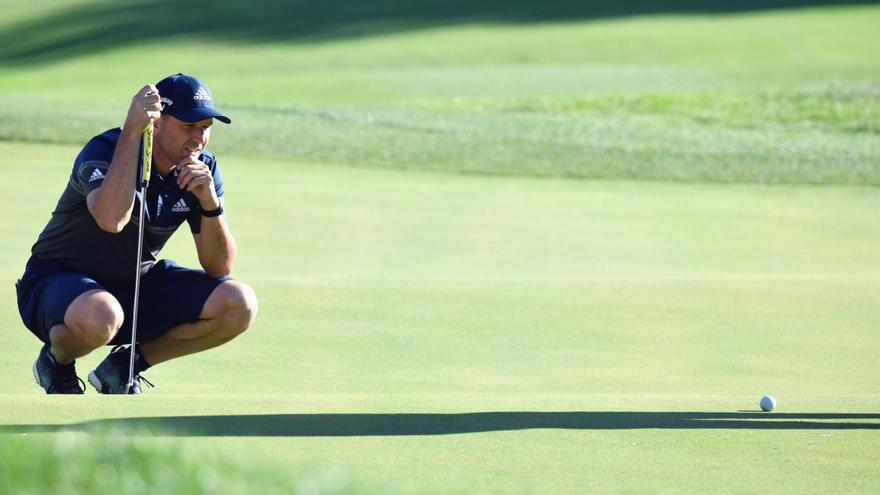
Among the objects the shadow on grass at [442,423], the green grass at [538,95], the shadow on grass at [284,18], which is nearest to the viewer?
the shadow on grass at [442,423]

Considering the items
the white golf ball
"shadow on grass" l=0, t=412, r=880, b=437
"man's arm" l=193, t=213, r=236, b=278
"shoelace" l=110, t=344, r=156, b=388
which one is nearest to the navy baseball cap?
"man's arm" l=193, t=213, r=236, b=278

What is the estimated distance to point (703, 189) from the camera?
14.5 m

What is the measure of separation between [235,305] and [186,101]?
0.78 metres

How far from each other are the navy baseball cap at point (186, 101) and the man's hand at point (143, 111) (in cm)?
14

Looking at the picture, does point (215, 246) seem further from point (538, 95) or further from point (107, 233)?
point (538, 95)

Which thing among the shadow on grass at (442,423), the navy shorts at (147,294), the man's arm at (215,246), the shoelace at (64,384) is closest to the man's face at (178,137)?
the man's arm at (215,246)

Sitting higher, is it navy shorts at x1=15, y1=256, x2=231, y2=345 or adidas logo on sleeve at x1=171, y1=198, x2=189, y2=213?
adidas logo on sleeve at x1=171, y1=198, x2=189, y2=213

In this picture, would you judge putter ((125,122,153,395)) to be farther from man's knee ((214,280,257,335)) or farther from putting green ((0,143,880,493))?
man's knee ((214,280,257,335))

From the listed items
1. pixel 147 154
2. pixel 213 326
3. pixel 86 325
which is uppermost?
pixel 147 154

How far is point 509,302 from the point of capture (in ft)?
27.0

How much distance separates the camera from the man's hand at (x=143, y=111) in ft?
17.7

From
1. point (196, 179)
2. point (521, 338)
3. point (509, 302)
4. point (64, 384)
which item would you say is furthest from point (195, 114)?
point (509, 302)

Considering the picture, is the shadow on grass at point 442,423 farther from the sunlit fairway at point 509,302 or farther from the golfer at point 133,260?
the golfer at point 133,260

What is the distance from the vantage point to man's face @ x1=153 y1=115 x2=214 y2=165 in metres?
5.70
